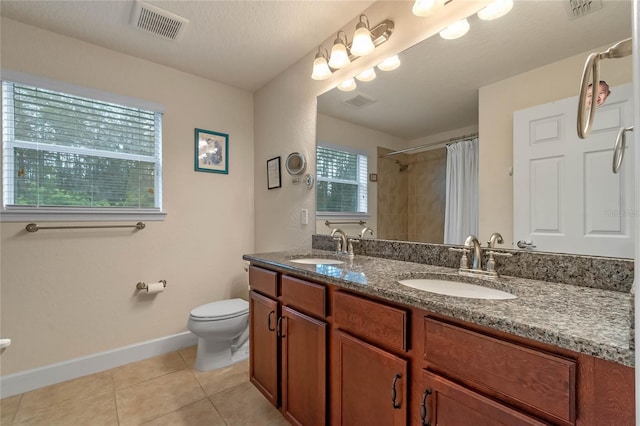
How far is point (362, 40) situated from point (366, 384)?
1719 mm

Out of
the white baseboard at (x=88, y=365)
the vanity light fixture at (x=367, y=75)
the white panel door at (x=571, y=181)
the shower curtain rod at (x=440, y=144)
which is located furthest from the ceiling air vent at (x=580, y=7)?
the white baseboard at (x=88, y=365)

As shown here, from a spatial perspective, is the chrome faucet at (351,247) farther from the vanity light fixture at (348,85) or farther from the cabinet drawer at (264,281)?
the vanity light fixture at (348,85)

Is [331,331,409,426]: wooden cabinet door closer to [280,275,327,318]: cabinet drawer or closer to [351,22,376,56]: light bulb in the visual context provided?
[280,275,327,318]: cabinet drawer

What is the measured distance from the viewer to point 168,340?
2.36m

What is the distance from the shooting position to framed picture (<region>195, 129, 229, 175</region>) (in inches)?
99.6

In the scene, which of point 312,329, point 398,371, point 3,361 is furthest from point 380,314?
point 3,361

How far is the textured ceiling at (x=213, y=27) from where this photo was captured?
5.54 feet

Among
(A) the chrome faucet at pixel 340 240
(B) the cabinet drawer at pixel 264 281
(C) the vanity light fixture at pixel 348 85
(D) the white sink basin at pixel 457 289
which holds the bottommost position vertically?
(B) the cabinet drawer at pixel 264 281

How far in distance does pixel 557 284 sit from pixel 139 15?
2567 millimetres

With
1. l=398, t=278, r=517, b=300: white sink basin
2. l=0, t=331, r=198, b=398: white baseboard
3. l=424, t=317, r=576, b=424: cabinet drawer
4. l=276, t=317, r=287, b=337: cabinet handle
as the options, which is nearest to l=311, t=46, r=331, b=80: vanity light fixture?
l=398, t=278, r=517, b=300: white sink basin

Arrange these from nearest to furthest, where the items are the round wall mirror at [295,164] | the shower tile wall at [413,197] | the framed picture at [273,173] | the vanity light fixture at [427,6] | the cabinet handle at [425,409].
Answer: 1. the cabinet handle at [425,409]
2. the vanity light fixture at [427,6]
3. the shower tile wall at [413,197]
4. the round wall mirror at [295,164]
5. the framed picture at [273,173]

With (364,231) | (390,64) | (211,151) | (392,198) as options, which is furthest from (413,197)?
(211,151)

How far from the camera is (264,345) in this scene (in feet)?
5.27

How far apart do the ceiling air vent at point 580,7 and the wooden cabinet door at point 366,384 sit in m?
1.37
